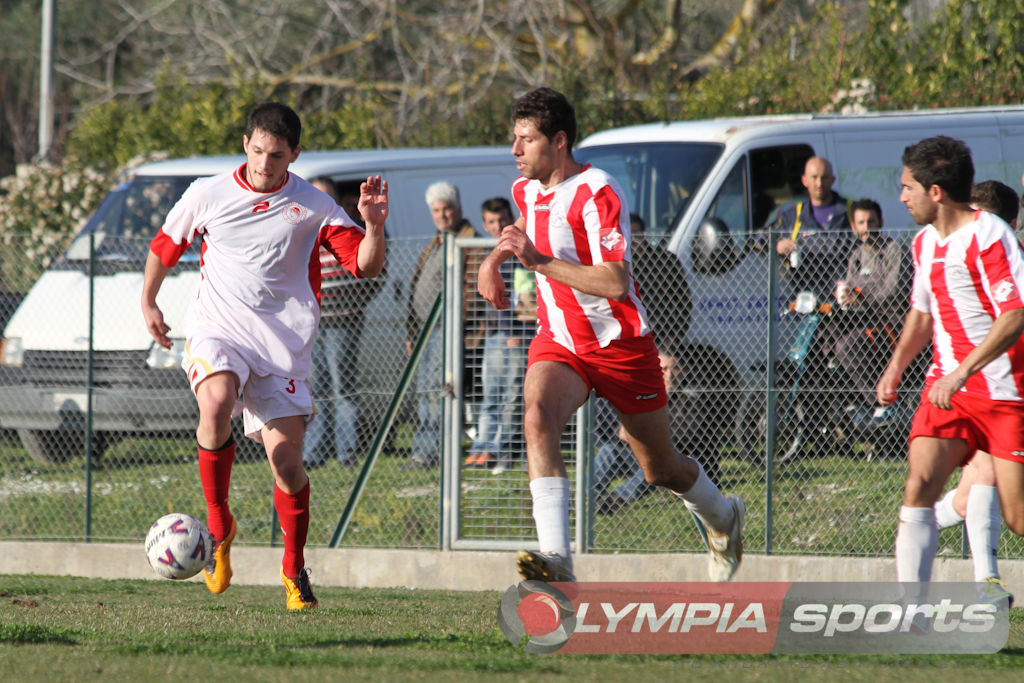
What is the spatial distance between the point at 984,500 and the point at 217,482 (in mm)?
3692

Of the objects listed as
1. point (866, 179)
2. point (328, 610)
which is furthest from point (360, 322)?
point (866, 179)

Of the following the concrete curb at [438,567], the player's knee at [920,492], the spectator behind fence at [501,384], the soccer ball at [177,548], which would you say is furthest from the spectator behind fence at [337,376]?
the player's knee at [920,492]

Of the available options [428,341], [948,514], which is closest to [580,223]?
[948,514]

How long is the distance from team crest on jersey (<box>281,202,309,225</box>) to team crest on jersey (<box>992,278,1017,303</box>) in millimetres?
3211

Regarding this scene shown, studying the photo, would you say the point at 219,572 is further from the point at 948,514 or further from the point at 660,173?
the point at 660,173

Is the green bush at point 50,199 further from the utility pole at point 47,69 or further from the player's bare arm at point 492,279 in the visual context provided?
the player's bare arm at point 492,279

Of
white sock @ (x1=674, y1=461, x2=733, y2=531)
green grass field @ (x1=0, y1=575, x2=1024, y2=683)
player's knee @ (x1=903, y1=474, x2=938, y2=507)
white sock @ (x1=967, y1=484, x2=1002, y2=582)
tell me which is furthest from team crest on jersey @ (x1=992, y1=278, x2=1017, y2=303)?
white sock @ (x1=674, y1=461, x2=733, y2=531)

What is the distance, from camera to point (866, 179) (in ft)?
36.8

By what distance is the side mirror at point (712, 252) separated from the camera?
954cm

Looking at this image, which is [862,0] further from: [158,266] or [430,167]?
[158,266]

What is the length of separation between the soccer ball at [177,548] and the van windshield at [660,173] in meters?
5.76

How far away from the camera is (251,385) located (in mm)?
6738

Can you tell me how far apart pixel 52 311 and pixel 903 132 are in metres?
7.02

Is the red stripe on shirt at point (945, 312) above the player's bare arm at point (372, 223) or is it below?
below
